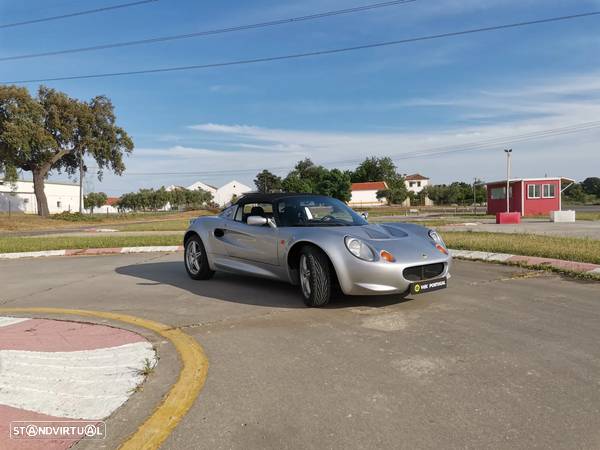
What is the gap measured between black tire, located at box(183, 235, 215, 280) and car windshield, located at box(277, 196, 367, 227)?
1.82 meters

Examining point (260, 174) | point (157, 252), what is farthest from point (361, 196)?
point (157, 252)

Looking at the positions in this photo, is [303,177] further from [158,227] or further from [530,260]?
[530,260]

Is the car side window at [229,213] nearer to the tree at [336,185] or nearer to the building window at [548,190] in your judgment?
the building window at [548,190]

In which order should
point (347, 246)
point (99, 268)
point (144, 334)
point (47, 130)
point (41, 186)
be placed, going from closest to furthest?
point (144, 334)
point (347, 246)
point (99, 268)
point (47, 130)
point (41, 186)

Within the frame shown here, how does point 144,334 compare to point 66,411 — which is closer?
point 66,411

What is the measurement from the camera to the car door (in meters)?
6.22

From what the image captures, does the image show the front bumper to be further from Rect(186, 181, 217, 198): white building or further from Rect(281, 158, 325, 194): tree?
Rect(186, 181, 217, 198): white building

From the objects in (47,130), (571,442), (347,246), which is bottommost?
(571,442)

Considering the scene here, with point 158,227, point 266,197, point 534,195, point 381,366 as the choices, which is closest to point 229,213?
point 266,197

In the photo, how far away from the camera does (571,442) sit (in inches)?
97.8

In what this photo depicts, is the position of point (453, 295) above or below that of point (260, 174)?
below

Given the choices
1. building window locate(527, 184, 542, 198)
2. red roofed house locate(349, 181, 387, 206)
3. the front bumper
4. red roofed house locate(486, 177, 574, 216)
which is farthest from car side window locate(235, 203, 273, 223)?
red roofed house locate(349, 181, 387, 206)

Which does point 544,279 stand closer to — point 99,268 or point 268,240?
point 268,240

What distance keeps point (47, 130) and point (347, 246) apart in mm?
44277
